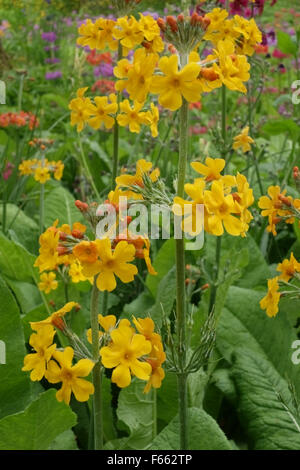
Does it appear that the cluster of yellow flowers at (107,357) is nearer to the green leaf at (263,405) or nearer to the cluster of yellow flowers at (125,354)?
the cluster of yellow flowers at (125,354)

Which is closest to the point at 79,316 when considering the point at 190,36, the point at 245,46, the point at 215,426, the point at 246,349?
the point at 246,349

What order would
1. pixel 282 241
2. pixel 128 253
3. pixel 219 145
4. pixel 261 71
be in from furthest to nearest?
pixel 282 241 → pixel 261 71 → pixel 219 145 → pixel 128 253

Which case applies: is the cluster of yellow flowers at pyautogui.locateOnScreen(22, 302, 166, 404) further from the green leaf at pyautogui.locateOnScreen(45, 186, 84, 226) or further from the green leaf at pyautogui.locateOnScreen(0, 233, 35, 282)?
the green leaf at pyautogui.locateOnScreen(45, 186, 84, 226)

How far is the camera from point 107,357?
1134 mm

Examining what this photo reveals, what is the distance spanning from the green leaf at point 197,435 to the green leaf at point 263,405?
22 cm

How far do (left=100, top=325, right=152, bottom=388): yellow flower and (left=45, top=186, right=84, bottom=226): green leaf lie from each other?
1.65m

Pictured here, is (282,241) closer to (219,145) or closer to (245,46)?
(219,145)

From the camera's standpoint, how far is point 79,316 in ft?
6.86

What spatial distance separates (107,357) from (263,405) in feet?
2.67

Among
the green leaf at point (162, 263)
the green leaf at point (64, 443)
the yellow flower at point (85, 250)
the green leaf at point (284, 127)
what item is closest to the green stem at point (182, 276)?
the yellow flower at point (85, 250)

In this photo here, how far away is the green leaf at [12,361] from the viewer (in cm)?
175
